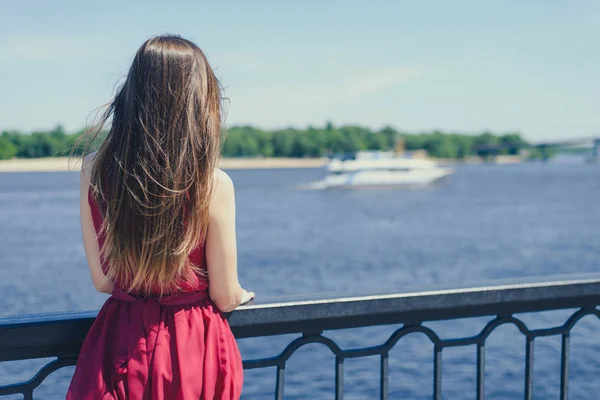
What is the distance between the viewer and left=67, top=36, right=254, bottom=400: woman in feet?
5.73

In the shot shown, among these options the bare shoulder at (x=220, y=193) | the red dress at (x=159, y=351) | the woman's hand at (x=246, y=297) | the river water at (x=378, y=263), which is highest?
the bare shoulder at (x=220, y=193)

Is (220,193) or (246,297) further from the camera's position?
(246,297)

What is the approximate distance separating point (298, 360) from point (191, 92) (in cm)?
1306

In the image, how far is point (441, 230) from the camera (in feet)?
150

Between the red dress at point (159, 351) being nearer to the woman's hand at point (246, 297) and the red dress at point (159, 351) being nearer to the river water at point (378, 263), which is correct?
the woman's hand at point (246, 297)

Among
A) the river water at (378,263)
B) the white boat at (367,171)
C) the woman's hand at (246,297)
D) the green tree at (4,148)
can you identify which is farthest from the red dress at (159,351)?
the white boat at (367,171)

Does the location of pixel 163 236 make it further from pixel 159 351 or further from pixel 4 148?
pixel 4 148

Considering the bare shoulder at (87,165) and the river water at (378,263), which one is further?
the river water at (378,263)

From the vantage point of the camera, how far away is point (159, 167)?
174 cm

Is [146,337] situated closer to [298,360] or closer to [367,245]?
[298,360]

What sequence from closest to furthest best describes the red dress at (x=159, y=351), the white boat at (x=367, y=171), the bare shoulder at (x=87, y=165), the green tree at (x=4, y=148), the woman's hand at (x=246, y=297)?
the red dress at (x=159, y=351)
the bare shoulder at (x=87, y=165)
the woman's hand at (x=246, y=297)
the green tree at (x=4, y=148)
the white boat at (x=367, y=171)

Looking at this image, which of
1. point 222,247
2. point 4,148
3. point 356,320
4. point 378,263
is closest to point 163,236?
point 222,247

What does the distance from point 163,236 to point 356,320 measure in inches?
24.2

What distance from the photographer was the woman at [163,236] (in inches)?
68.7
